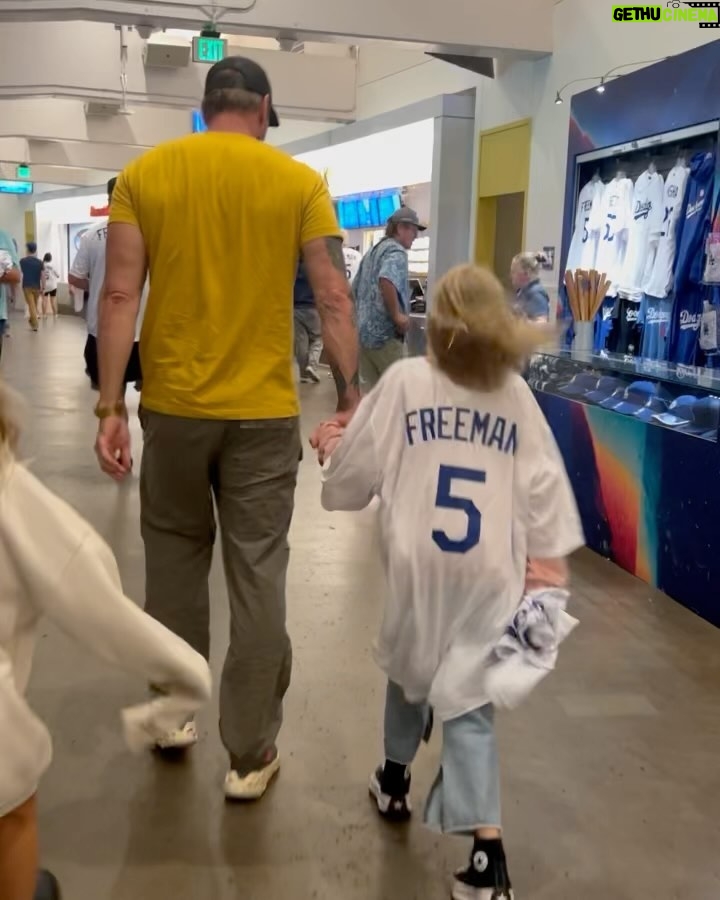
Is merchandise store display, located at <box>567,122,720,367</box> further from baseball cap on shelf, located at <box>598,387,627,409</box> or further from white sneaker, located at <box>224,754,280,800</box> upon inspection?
white sneaker, located at <box>224,754,280,800</box>

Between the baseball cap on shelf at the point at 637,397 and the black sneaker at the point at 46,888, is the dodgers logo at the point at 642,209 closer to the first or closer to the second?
the baseball cap on shelf at the point at 637,397

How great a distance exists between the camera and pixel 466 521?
1997 mm

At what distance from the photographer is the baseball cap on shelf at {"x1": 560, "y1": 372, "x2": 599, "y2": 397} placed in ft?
16.0

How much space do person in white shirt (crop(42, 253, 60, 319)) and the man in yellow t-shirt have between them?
21.1 metres

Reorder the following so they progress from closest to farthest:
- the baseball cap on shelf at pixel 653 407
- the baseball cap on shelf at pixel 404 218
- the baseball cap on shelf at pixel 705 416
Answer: the baseball cap on shelf at pixel 705 416 → the baseball cap on shelf at pixel 653 407 → the baseball cap on shelf at pixel 404 218

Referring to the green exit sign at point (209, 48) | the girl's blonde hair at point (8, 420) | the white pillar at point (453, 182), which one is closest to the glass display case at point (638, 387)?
the girl's blonde hair at point (8, 420)

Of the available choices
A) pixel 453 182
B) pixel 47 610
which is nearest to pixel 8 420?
pixel 47 610

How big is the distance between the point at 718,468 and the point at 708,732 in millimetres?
1136

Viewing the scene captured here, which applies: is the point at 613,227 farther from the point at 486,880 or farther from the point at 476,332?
the point at 486,880

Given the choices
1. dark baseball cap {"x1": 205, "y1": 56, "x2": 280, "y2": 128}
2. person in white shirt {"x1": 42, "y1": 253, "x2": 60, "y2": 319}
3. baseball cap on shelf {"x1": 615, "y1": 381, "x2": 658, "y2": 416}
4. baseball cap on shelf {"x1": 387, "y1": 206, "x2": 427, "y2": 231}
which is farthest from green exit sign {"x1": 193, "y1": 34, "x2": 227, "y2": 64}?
person in white shirt {"x1": 42, "y1": 253, "x2": 60, "y2": 319}

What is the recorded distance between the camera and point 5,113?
50.0 feet

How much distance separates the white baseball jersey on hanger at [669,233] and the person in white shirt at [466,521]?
492cm

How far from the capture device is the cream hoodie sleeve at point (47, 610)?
133 cm

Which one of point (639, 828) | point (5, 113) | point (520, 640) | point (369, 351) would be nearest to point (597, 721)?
point (639, 828)
